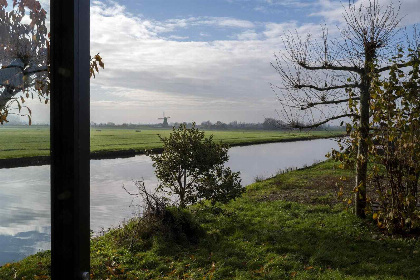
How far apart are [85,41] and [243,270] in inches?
159

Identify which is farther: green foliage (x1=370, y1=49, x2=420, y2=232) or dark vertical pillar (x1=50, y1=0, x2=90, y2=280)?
green foliage (x1=370, y1=49, x2=420, y2=232)

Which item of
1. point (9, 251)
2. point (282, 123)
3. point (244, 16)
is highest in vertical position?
point (244, 16)

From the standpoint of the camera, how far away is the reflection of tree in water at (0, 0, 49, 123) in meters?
1.19

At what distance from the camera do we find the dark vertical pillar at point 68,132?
3.49 feet

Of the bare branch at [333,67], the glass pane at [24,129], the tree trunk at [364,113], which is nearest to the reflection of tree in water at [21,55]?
the glass pane at [24,129]

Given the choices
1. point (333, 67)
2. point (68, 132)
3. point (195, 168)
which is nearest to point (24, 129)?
point (68, 132)

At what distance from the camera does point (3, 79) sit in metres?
1.27

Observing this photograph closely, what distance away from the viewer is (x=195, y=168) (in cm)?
732

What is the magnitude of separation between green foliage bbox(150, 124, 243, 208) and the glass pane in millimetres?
5950

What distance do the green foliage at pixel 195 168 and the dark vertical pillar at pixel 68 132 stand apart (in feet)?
20.0

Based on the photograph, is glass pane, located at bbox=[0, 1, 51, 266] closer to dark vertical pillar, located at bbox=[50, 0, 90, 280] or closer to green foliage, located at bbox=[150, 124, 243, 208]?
dark vertical pillar, located at bbox=[50, 0, 90, 280]

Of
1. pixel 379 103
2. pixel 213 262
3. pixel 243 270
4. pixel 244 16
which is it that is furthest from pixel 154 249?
pixel 379 103

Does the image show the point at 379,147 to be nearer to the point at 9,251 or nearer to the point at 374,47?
the point at 374,47

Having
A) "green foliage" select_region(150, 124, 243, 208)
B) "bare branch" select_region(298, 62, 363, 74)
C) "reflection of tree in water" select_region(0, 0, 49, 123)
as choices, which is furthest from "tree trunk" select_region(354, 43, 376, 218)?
"reflection of tree in water" select_region(0, 0, 49, 123)
